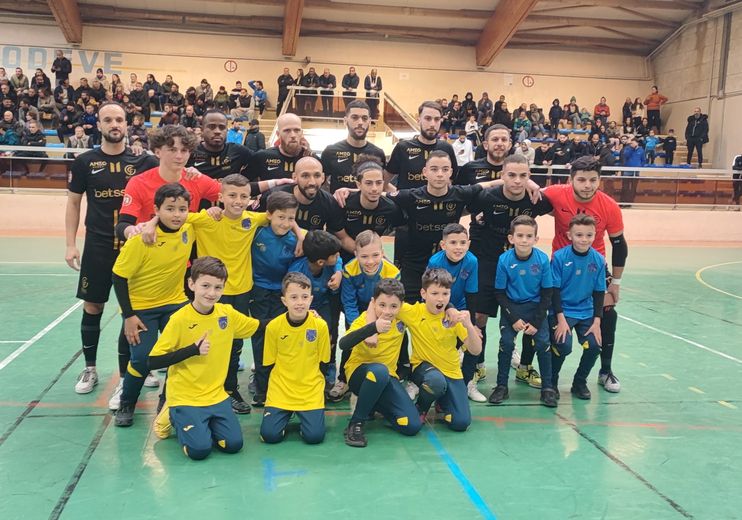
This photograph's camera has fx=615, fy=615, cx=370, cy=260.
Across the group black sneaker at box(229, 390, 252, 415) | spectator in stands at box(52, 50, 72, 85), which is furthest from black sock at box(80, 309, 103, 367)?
spectator in stands at box(52, 50, 72, 85)

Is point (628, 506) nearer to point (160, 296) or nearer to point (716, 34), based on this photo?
point (160, 296)

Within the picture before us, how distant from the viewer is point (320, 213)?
5391mm

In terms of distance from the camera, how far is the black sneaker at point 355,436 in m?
4.29

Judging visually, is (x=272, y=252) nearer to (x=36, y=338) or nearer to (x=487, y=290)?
(x=487, y=290)

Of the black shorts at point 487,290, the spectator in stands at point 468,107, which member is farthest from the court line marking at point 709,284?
the spectator in stands at point 468,107

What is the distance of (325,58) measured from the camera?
26.8 metres

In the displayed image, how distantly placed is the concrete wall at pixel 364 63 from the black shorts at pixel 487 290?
2253 centimetres

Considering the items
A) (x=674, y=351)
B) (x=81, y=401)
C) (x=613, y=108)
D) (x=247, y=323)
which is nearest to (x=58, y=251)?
(x=81, y=401)

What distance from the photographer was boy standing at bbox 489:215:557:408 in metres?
5.21

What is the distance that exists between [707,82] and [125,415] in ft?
90.6

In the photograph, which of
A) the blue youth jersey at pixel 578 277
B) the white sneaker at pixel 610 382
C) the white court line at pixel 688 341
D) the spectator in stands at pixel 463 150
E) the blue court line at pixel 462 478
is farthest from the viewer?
→ the spectator in stands at pixel 463 150

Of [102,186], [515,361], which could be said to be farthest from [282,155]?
[515,361]

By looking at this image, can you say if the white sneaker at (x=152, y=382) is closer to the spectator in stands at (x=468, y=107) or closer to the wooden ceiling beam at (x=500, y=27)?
the spectator in stands at (x=468, y=107)

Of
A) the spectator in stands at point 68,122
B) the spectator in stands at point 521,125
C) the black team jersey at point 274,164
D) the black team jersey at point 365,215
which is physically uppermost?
the spectator in stands at point 521,125
